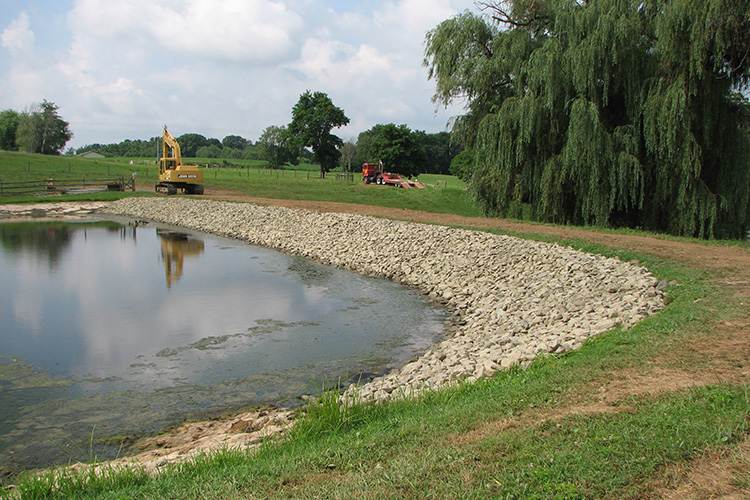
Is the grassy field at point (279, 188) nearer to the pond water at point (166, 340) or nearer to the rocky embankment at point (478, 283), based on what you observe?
the rocky embankment at point (478, 283)

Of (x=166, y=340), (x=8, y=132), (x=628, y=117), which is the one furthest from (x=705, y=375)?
(x=8, y=132)

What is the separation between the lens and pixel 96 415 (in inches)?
270

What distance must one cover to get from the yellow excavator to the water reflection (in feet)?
31.2

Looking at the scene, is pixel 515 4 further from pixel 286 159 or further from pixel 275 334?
pixel 286 159

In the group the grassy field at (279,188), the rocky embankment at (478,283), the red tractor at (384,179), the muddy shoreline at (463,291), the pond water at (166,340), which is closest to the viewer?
the muddy shoreline at (463,291)

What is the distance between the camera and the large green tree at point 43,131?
264 ft

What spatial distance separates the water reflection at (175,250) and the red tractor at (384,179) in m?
23.9

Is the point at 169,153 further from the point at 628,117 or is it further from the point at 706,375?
the point at 706,375

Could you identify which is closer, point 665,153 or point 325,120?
point 665,153

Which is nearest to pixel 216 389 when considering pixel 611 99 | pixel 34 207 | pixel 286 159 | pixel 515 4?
pixel 611 99

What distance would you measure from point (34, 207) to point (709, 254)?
34.2m

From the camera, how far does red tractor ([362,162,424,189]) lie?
46.9m

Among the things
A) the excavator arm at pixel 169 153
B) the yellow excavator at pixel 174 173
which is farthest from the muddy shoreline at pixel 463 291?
the excavator arm at pixel 169 153

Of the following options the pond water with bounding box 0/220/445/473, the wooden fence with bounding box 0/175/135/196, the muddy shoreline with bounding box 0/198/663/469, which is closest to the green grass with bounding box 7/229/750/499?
the muddy shoreline with bounding box 0/198/663/469
